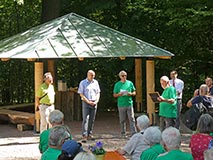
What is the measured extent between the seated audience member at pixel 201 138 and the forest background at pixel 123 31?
29.4 ft

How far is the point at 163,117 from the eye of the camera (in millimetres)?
9727

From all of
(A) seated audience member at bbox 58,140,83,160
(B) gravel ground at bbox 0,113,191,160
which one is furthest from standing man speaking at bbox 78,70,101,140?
(A) seated audience member at bbox 58,140,83,160

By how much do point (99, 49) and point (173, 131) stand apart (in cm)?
749

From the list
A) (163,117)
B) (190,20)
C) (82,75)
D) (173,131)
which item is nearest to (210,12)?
(190,20)

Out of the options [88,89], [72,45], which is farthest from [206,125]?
[72,45]

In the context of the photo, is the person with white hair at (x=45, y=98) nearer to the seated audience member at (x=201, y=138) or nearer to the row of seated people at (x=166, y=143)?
the row of seated people at (x=166, y=143)

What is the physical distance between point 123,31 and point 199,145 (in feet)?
38.1

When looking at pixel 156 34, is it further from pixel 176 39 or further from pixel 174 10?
pixel 174 10

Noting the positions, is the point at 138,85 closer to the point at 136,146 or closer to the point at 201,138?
the point at 136,146

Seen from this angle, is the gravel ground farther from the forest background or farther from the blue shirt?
the forest background

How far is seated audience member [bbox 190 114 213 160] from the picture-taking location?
5.23 meters

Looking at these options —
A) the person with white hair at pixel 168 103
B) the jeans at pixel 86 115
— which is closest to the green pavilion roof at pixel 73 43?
the jeans at pixel 86 115

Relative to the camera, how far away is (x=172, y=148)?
4473 mm

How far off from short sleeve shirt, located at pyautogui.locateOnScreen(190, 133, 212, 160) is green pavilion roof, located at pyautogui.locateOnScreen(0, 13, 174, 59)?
6295 mm
